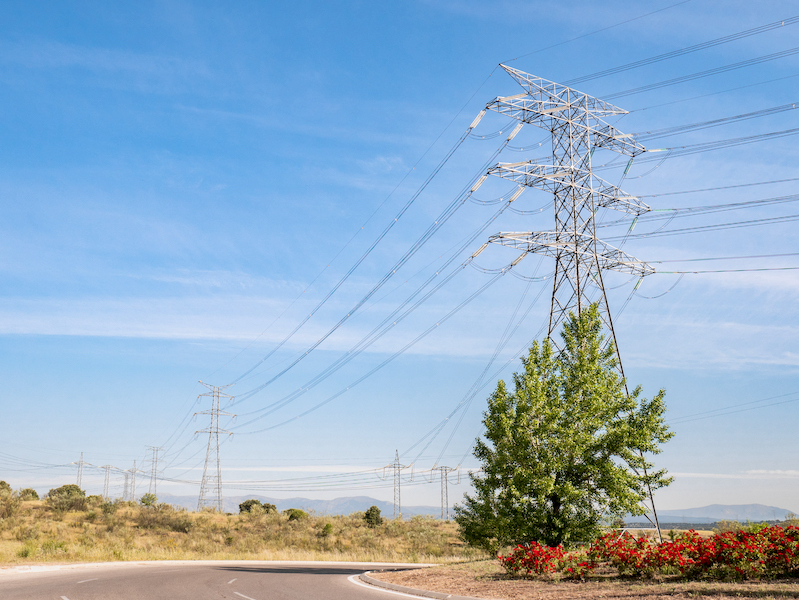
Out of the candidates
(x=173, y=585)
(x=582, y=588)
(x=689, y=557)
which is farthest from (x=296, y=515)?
(x=689, y=557)

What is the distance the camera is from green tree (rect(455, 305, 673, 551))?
67.8 ft

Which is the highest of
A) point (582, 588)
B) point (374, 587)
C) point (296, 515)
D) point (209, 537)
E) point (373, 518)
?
point (582, 588)

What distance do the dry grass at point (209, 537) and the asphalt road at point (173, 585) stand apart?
10378 mm

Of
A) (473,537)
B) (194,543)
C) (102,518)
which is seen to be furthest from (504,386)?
(102,518)

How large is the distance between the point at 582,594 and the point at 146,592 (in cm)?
1196

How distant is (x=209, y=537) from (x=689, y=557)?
41.7 m

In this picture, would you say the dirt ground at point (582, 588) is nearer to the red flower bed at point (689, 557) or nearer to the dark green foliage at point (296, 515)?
the red flower bed at point (689, 557)

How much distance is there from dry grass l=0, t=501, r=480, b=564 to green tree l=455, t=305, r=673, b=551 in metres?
16.3

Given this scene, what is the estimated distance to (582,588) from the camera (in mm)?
15289

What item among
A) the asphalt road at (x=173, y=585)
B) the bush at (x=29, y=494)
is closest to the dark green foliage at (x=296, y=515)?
the bush at (x=29, y=494)

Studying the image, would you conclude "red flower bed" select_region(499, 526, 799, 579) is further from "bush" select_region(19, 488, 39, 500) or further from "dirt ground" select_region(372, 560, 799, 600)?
"bush" select_region(19, 488, 39, 500)

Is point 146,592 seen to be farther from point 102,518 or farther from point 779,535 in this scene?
point 102,518

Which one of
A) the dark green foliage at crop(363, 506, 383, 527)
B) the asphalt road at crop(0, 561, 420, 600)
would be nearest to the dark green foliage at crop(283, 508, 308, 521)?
the dark green foliage at crop(363, 506, 383, 527)

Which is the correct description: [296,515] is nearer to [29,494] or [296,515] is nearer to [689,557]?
[29,494]
